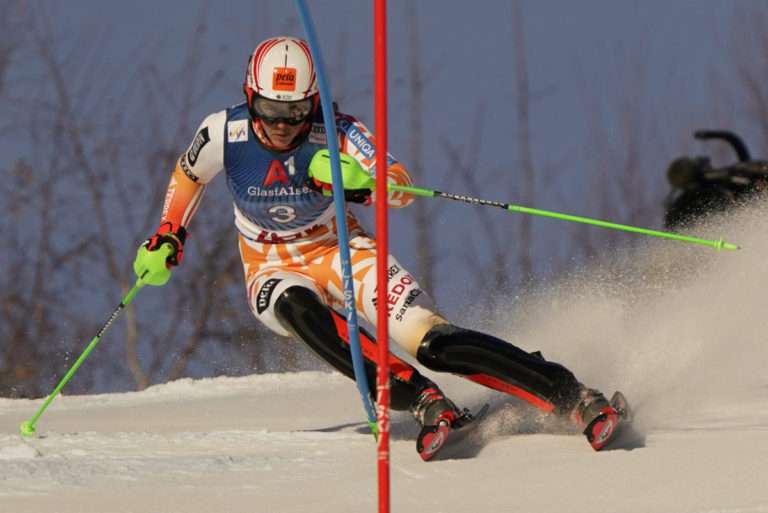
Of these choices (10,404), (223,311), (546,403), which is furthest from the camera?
(223,311)

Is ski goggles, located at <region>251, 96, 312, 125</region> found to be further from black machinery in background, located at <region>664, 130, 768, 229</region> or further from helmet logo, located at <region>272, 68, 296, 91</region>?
black machinery in background, located at <region>664, 130, 768, 229</region>


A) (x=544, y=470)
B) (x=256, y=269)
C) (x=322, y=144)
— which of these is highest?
(x=322, y=144)

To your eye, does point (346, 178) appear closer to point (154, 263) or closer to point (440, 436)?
point (440, 436)

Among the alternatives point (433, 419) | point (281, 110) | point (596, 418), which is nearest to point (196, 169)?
point (281, 110)

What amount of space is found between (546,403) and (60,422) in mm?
3312

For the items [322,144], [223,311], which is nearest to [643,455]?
[322,144]

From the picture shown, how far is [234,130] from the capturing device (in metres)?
6.56

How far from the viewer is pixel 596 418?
19.5 ft

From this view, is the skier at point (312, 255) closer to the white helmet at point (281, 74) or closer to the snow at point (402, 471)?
the white helmet at point (281, 74)

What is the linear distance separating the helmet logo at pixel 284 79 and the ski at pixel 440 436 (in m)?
1.55

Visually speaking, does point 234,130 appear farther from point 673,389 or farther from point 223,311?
point 223,311

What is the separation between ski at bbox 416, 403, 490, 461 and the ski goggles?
4.73ft

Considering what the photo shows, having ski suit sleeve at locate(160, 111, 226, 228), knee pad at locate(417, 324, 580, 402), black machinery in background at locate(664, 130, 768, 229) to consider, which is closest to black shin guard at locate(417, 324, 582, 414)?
knee pad at locate(417, 324, 580, 402)

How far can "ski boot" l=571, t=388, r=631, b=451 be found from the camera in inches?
233
